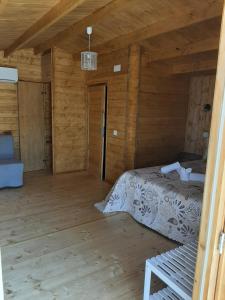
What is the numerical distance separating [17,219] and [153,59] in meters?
3.18

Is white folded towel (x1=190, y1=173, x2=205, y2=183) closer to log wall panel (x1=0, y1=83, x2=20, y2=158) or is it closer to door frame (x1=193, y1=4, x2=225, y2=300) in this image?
door frame (x1=193, y1=4, x2=225, y2=300)

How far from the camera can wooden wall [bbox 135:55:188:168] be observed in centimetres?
418

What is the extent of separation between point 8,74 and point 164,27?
10.9ft

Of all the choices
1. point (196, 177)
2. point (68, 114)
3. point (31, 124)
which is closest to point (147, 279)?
point (196, 177)

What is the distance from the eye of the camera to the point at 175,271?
155cm

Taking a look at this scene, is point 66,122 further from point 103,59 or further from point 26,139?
point 103,59

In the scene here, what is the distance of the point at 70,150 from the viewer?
208 inches

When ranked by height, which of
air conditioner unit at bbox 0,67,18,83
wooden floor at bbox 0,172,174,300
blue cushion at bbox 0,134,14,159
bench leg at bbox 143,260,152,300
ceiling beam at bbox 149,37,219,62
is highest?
ceiling beam at bbox 149,37,219,62

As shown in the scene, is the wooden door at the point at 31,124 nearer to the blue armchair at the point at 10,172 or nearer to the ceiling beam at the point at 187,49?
the blue armchair at the point at 10,172

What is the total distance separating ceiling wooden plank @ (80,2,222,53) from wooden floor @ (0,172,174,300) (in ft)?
8.14

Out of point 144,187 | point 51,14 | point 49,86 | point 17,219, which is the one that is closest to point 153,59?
point 51,14

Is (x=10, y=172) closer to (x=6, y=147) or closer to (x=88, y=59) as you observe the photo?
(x=6, y=147)

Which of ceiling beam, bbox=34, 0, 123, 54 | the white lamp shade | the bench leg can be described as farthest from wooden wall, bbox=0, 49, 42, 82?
the bench leg

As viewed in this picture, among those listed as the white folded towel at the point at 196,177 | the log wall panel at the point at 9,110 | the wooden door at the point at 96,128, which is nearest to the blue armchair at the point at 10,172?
the log wall panel at the point at 9,110
